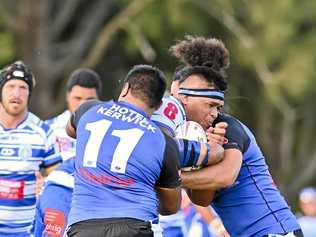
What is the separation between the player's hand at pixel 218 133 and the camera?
805 cm

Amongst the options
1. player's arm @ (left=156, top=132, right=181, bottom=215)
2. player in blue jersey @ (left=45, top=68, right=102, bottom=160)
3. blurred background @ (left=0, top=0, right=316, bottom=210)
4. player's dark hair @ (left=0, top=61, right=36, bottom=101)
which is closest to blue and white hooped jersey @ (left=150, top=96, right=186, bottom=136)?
player's arm @ (left=156, top=132, right=181, bottom=215)

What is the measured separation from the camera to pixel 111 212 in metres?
7.47

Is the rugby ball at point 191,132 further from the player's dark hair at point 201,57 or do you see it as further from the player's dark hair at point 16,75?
the player's dark hair at point 16,75

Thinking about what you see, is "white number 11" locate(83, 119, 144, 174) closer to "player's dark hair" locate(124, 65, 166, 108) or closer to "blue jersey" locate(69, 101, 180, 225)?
"blue jersey" locate(69, 101, 180, 225)

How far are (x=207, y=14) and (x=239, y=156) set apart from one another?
1730cm

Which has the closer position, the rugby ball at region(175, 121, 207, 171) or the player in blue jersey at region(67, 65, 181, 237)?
the player in blue jersey at region(67, 65, 181, 237)

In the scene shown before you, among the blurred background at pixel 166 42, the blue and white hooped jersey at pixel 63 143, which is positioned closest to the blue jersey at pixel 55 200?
the blue and white hooped jersey at pixel 63 143

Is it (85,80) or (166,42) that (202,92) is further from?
(166,42)

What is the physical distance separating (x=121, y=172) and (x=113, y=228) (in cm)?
34

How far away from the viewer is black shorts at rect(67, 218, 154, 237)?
7.45m

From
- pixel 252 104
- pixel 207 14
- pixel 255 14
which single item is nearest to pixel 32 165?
pixel 255 14

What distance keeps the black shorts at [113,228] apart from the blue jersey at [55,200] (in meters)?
2.40

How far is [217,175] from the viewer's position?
794 centimetres

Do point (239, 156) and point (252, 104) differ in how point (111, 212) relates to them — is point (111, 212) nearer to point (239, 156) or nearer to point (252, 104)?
point (239, 156)
